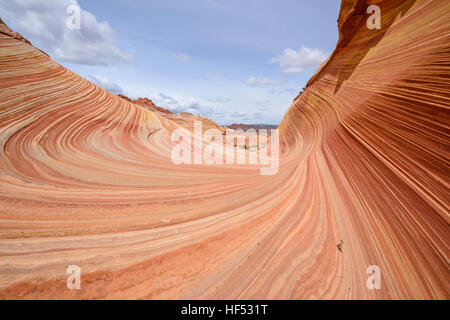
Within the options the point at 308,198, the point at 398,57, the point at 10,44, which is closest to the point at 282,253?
the point at 308,198

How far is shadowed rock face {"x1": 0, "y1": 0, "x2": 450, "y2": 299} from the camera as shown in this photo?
1292 mm

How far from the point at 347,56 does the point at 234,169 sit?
209 inches

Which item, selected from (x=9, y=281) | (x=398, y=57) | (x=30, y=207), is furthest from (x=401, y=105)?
(x=30, y=207)

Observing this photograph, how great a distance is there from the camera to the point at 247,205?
226 centimetres

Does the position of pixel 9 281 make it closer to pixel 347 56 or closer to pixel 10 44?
pixel 10 44

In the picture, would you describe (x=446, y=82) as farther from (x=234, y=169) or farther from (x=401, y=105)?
(x=234, y=169)

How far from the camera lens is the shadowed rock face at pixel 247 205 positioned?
4.24 feet

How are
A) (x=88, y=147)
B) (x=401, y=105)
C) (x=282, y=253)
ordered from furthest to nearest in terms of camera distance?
(x=88, y=147)
(x=401, y=105)
(x=282, y=253)

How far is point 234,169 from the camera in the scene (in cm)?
361

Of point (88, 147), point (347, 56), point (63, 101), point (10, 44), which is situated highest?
point (347, 56)

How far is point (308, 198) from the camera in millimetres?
2412

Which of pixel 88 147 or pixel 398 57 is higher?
pixel 398 57

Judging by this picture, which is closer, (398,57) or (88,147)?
(398,57)

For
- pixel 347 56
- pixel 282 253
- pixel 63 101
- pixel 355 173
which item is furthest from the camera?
pixel 347 56
